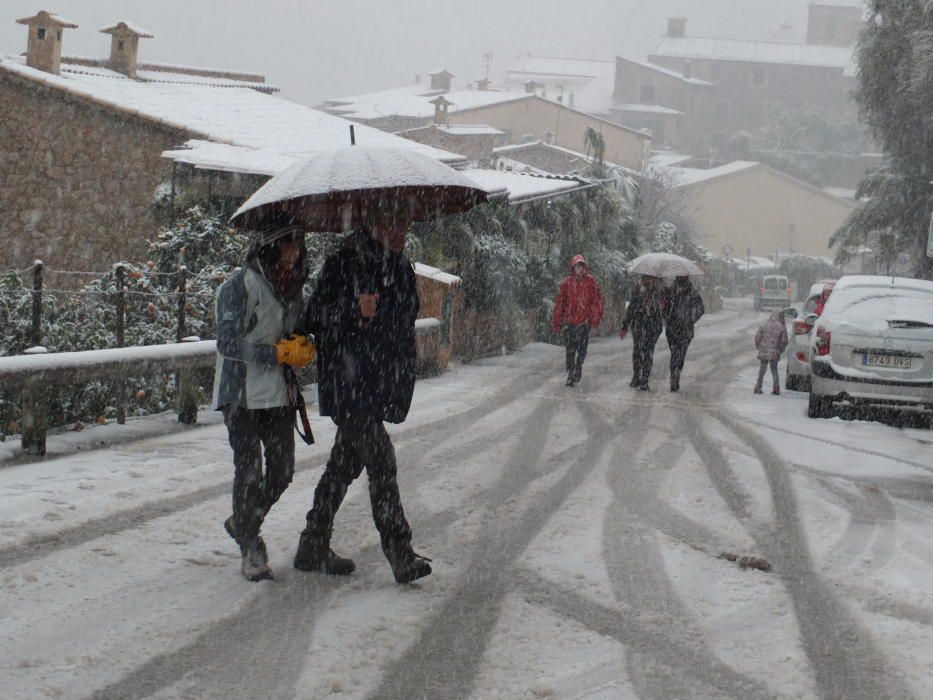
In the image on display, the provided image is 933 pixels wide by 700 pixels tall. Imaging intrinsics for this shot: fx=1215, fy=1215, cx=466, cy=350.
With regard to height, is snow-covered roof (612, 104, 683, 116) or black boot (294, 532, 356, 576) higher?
snow-covered roof (612, 104, 683, 116)

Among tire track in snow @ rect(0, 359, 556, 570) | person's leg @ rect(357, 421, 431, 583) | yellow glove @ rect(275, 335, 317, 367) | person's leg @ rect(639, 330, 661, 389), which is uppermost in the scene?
yellow glove @ rect(275, 335, 317, 367)

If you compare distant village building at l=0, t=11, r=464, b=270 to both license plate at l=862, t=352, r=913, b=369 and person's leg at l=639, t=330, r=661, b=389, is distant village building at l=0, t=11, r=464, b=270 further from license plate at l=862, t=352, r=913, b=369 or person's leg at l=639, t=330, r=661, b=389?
license plate at l=862, t=352, r=913, b=369

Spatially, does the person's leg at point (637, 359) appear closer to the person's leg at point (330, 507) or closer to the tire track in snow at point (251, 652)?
the tire track in snow at point (251, 652)

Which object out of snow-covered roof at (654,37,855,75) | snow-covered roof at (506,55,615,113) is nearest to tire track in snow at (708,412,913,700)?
snow-covered roof at (506,55,615,113)

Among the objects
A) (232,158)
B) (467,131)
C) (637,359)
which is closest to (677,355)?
(637,359)

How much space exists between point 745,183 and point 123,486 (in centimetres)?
6349

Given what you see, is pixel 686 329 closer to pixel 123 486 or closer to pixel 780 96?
pixel 123 486

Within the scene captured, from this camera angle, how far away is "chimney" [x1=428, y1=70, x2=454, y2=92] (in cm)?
8162

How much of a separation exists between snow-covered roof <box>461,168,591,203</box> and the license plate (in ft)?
24.1

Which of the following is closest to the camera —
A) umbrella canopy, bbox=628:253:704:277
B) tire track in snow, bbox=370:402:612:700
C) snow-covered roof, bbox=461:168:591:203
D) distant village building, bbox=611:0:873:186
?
tire track in snow, bbox=370:402:612:700

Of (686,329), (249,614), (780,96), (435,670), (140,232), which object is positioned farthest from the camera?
(780,96)

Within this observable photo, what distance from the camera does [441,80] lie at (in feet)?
270

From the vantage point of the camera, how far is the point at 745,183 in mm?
67812

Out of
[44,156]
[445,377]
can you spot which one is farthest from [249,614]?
[44,156]
